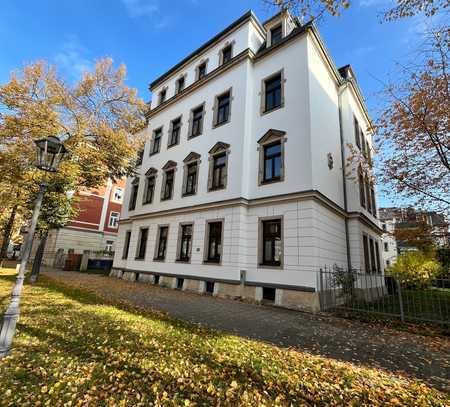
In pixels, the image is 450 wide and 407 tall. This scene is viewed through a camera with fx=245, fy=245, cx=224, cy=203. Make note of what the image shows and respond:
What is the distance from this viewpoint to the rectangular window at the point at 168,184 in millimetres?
16847

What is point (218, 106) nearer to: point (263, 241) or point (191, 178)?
point (191, 178)

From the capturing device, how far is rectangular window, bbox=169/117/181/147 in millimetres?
18031

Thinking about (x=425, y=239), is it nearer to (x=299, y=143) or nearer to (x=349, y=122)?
(x=299, y=143)

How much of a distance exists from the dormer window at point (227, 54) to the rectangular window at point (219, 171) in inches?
268

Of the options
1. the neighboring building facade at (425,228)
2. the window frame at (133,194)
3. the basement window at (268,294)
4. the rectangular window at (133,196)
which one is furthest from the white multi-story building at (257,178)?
the neighboring building facade at (425,228)

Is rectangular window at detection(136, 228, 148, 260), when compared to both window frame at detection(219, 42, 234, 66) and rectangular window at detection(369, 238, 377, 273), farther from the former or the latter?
rectangular window at detection(369, 238, 377, 273)

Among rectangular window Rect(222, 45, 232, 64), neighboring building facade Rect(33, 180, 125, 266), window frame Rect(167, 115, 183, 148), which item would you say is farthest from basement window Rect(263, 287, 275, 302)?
neighboring building facade Rect(33, 180, 125, 266)

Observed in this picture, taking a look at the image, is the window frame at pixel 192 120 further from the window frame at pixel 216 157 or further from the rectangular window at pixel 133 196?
the rectangular window at pixel 133 196

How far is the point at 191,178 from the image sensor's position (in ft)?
51.7

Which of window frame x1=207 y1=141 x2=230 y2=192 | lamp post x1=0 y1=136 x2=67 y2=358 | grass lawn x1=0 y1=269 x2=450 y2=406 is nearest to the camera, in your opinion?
grass lawn x1=0 y1=269 x2=450 y2=406

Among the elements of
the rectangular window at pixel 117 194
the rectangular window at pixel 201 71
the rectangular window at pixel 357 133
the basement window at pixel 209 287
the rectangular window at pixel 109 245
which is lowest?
the basement window at pixel 209 287

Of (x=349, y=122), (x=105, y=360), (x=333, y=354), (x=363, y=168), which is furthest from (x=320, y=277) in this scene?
(x=349, y=122)

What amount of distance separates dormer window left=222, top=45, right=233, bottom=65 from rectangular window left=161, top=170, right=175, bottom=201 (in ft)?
26.9

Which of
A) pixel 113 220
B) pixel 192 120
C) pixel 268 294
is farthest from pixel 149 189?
pixel 113 220
